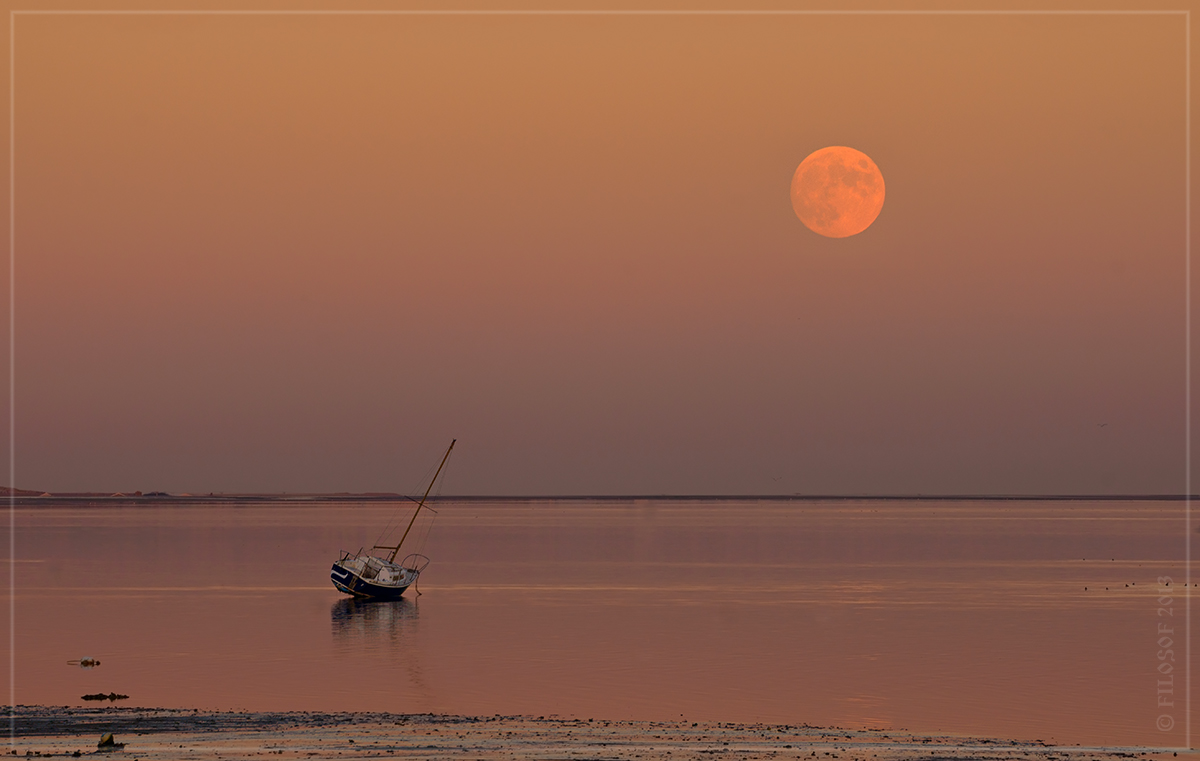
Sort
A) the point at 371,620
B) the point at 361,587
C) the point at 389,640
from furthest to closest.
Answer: the point at 361,587 → the point at 371,620 → the point at 389,640

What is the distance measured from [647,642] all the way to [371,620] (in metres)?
22.3

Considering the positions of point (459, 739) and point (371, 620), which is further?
point (371, 620)

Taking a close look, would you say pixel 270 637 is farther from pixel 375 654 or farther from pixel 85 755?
pixel 85 755

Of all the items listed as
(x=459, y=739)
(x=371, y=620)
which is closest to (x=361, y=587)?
(x=371, y=620)

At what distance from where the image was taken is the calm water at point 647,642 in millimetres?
46719

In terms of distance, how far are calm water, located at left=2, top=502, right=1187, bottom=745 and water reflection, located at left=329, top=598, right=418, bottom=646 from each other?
33 centimetres

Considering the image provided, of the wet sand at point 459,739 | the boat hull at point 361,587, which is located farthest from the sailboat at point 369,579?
the wet sand at point 459,739

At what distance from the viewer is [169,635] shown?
68.8 metres

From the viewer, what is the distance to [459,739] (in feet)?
110

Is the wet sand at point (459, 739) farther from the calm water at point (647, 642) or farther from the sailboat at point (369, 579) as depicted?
the sailboat at point (369, 579)

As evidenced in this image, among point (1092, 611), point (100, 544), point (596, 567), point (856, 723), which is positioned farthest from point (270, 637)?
point (100, 544)

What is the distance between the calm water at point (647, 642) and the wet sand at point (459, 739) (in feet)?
16.8

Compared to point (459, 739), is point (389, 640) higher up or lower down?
higher up

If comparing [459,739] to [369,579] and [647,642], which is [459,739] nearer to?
[647,642]
